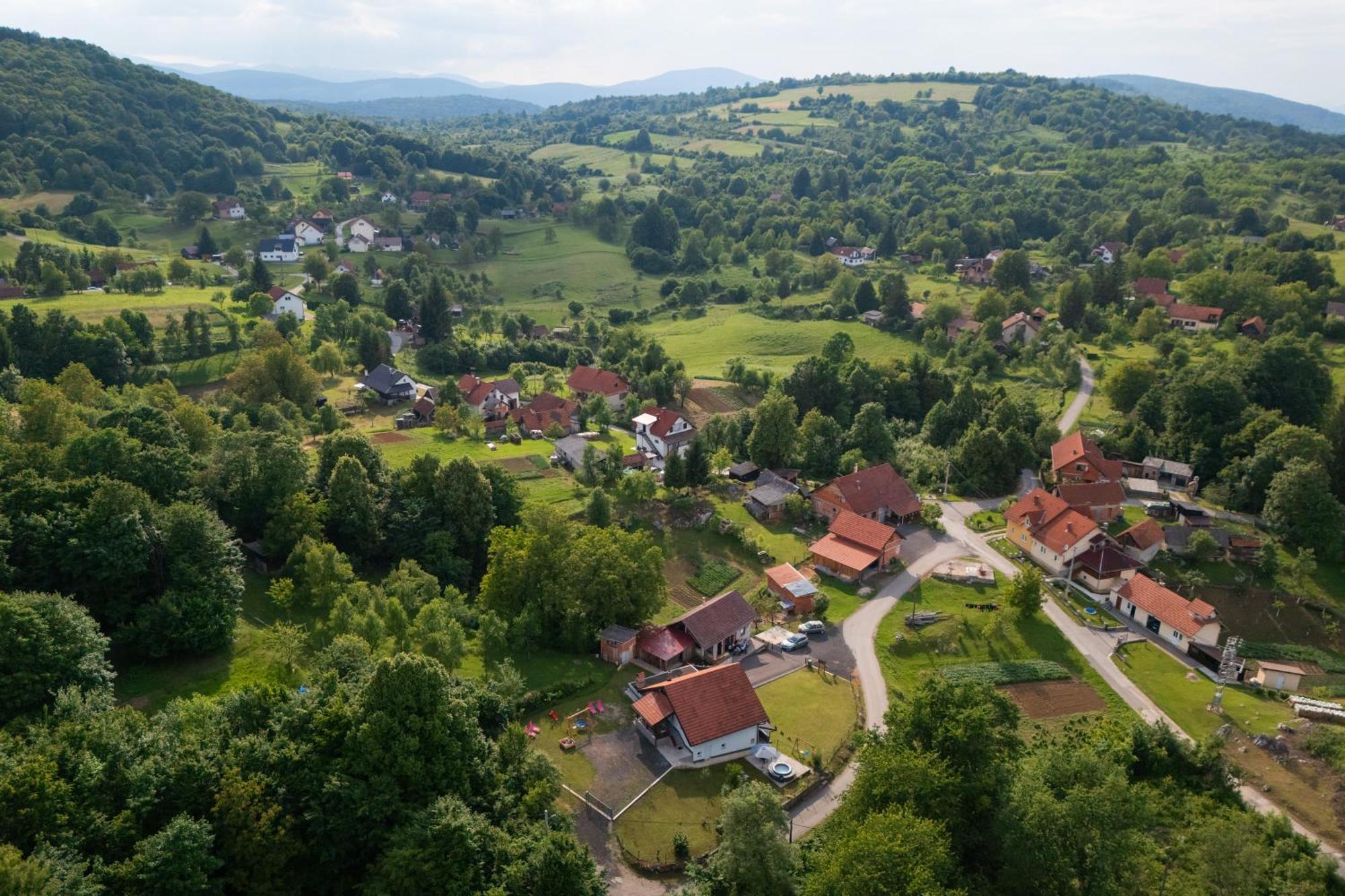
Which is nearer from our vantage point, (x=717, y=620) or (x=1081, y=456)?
(x=717, y=620)

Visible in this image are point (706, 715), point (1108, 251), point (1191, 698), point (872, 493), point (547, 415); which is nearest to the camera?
point (706, 715)

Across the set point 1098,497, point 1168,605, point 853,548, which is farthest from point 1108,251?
point 853,548

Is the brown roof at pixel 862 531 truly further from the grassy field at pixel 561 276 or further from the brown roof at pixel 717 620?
the grassy field at pixel 561 276

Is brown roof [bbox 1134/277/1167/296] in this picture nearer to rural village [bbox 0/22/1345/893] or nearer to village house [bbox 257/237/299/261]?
rural village [bbox 0/22/1345/893]

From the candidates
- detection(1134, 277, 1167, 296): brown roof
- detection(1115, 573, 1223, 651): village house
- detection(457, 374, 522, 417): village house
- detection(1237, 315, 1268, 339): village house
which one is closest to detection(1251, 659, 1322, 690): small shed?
detection(1115, 573, 1223, 651): village house

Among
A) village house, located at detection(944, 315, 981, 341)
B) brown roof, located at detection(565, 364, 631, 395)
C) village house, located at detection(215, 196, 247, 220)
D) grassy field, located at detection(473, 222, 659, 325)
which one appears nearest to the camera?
brown roof, located at detection(565, 364, 631, 395)

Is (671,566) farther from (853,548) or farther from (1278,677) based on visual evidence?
(1278,677)

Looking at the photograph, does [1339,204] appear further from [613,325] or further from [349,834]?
[349,834]

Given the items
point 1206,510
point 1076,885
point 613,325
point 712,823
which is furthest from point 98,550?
point 613,325
